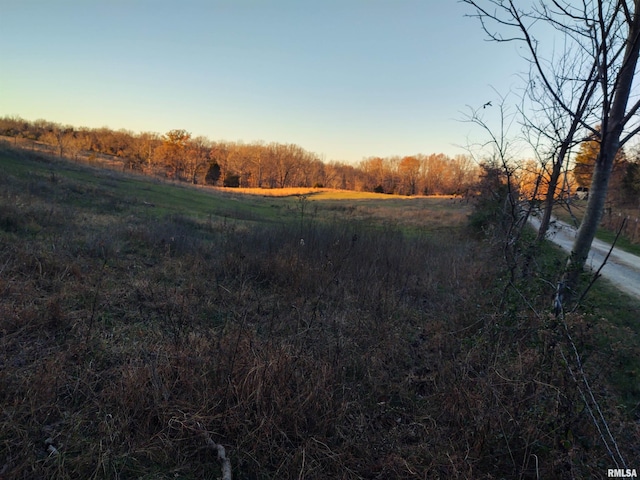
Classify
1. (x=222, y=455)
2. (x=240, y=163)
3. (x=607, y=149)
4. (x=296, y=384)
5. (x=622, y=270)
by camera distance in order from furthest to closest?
(x=240, y=163) → (x=622, y=270) → (x=607, y=149) → (x=296, y=384) → (x=222, y=455)

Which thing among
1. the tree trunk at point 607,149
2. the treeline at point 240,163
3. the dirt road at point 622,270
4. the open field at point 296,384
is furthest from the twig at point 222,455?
the treeline at point 240,163

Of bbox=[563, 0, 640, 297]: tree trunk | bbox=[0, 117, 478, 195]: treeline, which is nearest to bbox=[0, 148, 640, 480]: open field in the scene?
bbox=[563, 0, 640, 297]: tree trunk

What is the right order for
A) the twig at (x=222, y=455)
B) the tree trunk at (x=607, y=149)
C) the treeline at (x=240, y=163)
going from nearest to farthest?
the twig at (x=222, y=455), the tree trunk at (x=607, y=149), the treeline at (x=240, y=163)

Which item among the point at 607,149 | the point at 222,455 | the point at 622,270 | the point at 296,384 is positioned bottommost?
the point at 222,455

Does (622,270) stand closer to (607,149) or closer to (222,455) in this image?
(607,149)

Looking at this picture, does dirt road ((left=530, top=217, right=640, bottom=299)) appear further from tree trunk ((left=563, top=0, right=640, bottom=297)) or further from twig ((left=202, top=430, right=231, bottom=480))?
twig ((left=202, top=430, right=231, bottom=480))

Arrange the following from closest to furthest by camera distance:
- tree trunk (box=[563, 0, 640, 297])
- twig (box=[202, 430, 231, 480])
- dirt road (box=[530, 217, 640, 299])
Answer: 1. twig (box=[202, 430, 231, 480])
2. tree trunk (box=[563, 0, 640, 297])
3. dirt road (box=[530, 217, 640, 299])

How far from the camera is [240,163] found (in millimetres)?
86750

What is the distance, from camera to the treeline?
76.2 metres

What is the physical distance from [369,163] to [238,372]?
112 m

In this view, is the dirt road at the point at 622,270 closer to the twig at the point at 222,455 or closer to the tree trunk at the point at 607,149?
the tree trunk at the point at 607,149

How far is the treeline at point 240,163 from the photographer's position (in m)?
76.2

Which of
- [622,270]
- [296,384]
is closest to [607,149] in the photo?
[296,384]

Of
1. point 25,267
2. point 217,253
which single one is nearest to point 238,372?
point 25,267
